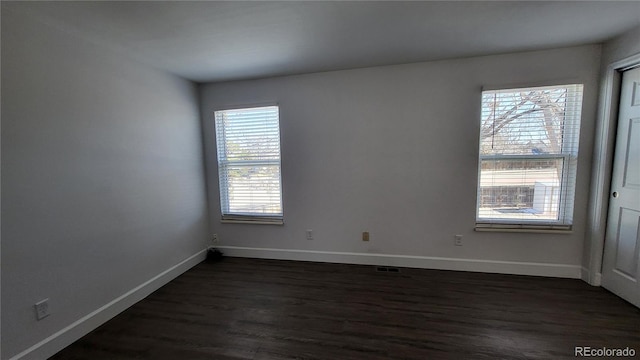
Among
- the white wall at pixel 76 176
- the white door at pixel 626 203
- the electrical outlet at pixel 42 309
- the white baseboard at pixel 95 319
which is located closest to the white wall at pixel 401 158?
the white door at pixel 626 203

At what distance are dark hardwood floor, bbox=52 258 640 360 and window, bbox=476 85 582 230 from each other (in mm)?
693

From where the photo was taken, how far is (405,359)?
1669 millimetres

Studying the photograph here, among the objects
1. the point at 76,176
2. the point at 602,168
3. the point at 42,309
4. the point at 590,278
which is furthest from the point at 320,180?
the point at 590,278

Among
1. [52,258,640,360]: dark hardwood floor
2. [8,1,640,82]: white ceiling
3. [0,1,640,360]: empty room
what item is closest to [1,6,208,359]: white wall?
[0,1,640,360]: empty room

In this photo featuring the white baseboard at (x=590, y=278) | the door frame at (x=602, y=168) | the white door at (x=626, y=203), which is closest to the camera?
the white door at (x=626, y=203)

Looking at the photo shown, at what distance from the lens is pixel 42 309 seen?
1.76 metres

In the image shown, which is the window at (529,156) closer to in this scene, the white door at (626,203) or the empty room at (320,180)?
the empty room at (320,180)

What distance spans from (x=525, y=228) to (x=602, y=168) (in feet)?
2.79

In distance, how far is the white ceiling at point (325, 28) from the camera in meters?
1.68

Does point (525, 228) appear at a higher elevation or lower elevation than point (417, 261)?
higher

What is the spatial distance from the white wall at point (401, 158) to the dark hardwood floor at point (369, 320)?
32 cm

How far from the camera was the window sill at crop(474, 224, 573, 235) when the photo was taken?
8.62 ft

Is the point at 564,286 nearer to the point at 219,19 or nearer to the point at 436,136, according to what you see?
the point at 436,136

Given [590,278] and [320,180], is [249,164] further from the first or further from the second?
[590,278]
